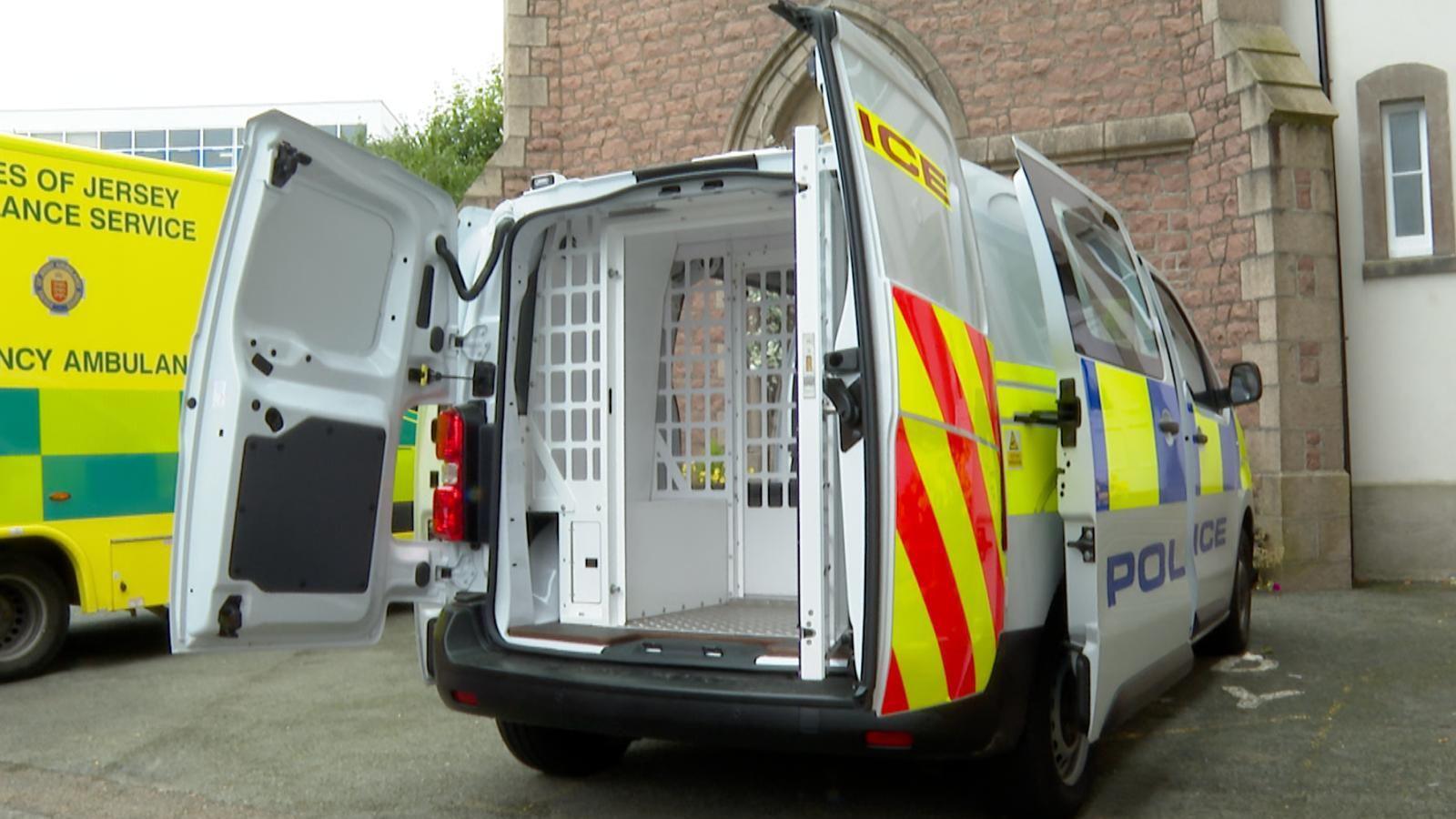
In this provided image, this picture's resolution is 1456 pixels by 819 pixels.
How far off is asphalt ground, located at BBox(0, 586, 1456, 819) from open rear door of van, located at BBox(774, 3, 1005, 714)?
0.91 m

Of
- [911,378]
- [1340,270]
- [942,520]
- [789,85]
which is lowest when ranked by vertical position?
[942,520]

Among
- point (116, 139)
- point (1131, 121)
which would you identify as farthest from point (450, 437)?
point (116, 139)

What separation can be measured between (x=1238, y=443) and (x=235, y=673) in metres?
5.67

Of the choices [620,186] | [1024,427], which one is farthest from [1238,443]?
[620,186]

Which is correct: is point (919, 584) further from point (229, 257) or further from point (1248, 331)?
point (1248, 331)

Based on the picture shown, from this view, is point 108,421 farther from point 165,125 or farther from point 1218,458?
point 165,125

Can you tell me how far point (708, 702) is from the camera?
364 cm

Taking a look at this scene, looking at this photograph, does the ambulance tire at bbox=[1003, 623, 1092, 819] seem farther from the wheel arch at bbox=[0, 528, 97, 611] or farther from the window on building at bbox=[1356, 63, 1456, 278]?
the window on building at bbox=[1356, 63, 1456, 278]

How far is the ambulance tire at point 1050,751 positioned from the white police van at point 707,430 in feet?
0.05

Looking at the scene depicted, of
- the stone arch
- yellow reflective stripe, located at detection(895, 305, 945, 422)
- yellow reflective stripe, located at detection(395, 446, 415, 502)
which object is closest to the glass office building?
the stone arch

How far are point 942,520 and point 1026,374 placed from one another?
→ 84 centimetres

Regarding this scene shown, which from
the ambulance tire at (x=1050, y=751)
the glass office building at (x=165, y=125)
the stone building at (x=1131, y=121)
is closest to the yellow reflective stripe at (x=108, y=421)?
the ambulance tire at (x=1050, y=751)

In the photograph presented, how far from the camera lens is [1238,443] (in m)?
6.74

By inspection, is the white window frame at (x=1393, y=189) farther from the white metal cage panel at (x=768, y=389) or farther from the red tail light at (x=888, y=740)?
the red tail light at (x=888, y=740)
